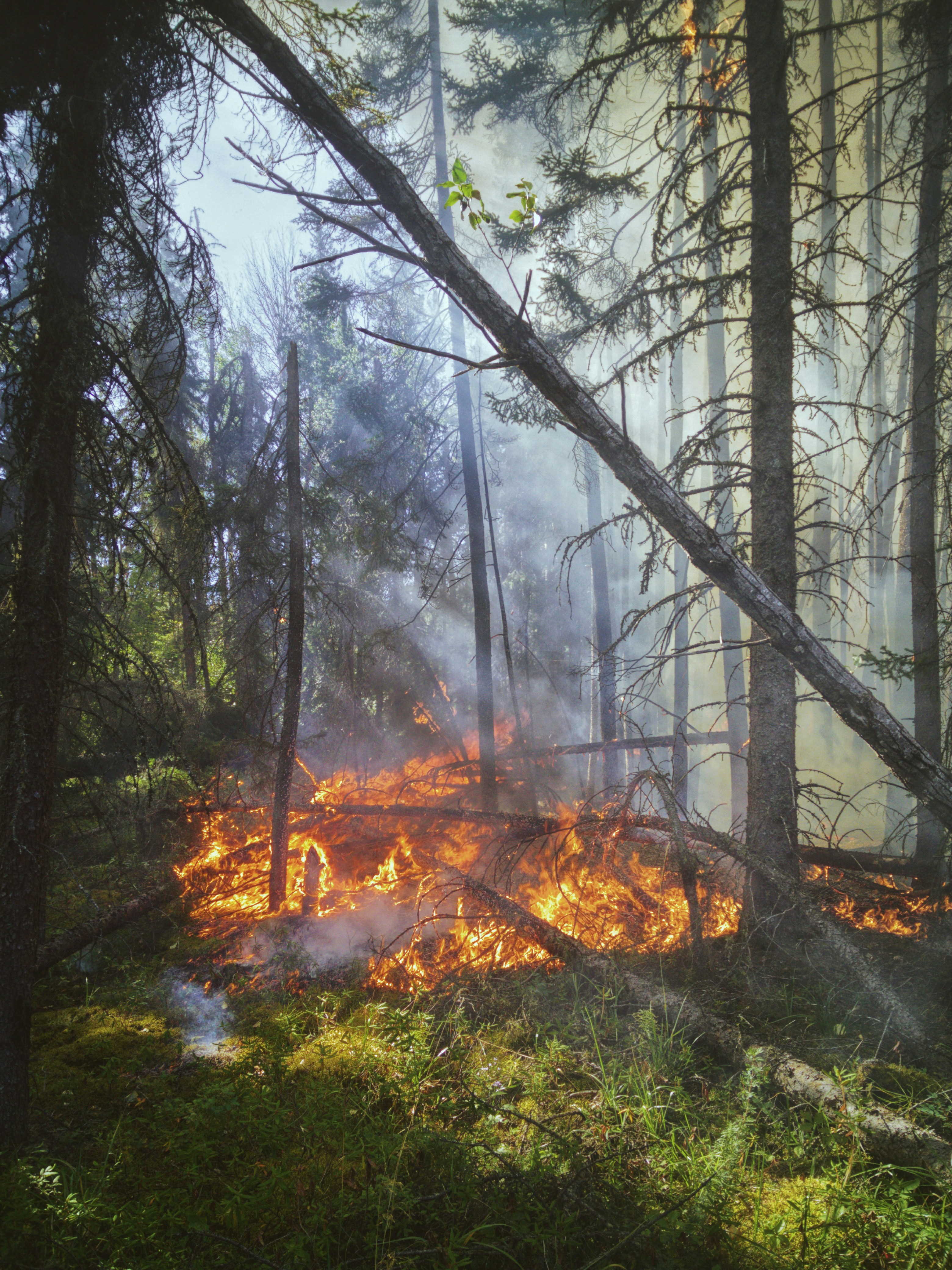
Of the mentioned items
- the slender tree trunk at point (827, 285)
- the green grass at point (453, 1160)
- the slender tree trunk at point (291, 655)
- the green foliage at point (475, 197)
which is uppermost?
the slender tree trunk at point (827, 285)

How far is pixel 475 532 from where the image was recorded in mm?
10195

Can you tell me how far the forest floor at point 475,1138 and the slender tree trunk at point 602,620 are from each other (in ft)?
21.0

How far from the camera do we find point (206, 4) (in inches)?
140

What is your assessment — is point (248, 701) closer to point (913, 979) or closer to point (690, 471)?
point (690, 471)

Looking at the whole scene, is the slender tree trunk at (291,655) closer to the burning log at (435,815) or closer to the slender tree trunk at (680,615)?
the burning log at (435,815)

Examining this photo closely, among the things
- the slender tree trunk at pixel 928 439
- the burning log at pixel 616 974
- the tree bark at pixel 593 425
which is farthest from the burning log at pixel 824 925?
the slender tree trunk at pixel 928 439

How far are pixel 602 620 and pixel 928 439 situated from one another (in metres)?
7.34

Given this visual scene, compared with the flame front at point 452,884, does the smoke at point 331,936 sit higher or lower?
lower

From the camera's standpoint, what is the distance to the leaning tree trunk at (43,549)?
3.90m

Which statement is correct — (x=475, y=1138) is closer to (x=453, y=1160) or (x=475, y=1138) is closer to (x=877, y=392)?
(x=453, y=1160)

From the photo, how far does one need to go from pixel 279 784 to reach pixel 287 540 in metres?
3.57

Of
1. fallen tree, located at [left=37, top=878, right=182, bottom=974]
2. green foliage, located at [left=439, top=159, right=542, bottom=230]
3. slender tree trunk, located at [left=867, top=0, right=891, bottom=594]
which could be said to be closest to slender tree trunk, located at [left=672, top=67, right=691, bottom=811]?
green foliage, located at [left=439, top=159, right=542, bottom=230]

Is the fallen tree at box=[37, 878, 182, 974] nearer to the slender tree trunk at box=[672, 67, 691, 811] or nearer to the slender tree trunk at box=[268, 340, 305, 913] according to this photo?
the slender tree trunk at box=[268, 340, 305, 913]

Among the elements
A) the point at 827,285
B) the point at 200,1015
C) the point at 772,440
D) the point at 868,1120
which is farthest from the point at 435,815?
the point at 827,285
